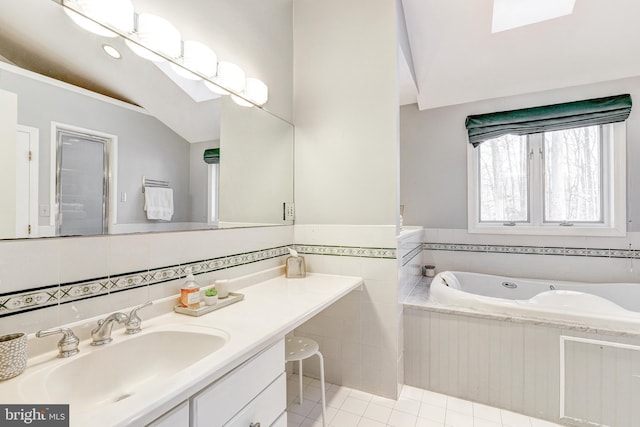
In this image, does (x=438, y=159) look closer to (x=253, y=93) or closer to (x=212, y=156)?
(x=253, y=93)

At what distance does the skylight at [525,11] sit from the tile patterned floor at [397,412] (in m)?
2.58

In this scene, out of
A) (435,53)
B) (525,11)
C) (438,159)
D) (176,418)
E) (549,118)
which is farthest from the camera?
(438,159)

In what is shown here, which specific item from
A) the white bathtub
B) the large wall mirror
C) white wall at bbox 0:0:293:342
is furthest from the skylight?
the white bathtub

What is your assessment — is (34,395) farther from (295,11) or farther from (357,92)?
(295,11)

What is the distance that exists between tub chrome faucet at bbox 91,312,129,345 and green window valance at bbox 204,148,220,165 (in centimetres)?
77

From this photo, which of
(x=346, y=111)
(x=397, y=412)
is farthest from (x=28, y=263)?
(x=397, y=412)

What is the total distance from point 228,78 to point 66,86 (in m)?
0.76

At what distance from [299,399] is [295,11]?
259 cm

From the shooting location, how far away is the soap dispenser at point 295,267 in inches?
74.0

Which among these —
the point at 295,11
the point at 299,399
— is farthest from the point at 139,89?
the point at 299,399

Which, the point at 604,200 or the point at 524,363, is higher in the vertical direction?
the point at 604,200

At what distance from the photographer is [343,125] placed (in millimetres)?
1935

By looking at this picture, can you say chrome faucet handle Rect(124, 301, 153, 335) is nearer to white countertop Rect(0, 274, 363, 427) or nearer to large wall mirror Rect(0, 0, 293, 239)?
white countertop Rect(0, 274, 363, 427)

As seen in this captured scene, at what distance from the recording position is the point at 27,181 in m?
0.86
